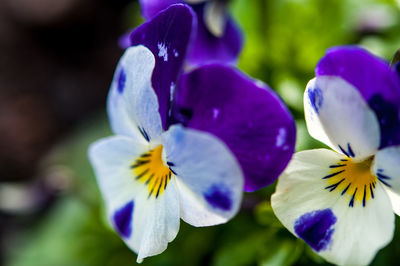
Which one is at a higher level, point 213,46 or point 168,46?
point 168,46

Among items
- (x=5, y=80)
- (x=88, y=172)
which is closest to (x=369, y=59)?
(x=88, y=172)

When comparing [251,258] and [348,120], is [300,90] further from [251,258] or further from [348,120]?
[348,120]

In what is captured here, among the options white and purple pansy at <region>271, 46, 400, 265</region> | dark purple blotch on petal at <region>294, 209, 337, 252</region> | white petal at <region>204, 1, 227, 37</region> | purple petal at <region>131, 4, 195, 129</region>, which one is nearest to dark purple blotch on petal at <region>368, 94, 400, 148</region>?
white and purple pansy at <region>271, 46, 400, 265</region>

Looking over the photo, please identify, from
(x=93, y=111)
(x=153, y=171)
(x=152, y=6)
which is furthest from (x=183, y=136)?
(x=93, y=111)

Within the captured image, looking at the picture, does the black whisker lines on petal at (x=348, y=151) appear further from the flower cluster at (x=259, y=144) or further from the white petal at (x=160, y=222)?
the white petal at (x=160, y=222)

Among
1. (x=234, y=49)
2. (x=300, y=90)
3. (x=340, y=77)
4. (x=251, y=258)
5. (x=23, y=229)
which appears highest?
(x=340, y=77)

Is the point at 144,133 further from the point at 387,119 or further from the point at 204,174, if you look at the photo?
the point at 387,119

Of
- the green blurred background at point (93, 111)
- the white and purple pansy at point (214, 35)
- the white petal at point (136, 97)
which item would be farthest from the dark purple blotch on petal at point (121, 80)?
the green blurred background at point (93, 111)
